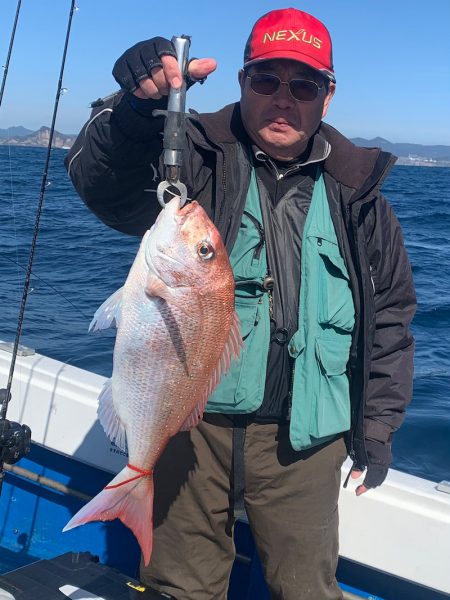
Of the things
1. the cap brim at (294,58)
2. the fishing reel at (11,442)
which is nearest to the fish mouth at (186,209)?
the cap brim at (294,58)

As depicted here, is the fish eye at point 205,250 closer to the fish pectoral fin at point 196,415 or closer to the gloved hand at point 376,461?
the fish pectoral fin at point 196,415

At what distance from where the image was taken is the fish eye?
217cm

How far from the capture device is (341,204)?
2.66 m

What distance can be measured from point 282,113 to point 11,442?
1.84 metres

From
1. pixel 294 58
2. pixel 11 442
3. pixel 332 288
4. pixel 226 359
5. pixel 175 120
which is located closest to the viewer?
pixel 175 120

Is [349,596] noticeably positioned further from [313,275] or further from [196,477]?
[313,275]

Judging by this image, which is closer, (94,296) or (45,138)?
(45,138)

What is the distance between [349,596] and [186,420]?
1.48m

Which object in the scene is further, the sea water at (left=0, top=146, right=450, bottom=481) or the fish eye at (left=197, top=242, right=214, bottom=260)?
the sea water at (left=0, top=146, right=450, bottom=481)

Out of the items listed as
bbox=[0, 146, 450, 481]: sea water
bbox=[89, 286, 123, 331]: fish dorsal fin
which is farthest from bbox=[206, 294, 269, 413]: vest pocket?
bbox=[0, 146, 450, 481]: sea water

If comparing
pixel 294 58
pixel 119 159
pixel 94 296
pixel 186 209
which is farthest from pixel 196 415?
pixel 94 296

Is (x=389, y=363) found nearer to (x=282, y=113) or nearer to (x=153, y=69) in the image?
(x=282, y=113)

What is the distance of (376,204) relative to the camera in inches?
106

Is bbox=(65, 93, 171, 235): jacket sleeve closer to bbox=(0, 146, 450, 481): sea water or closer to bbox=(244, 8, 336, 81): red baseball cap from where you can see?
bbox=(244, 8, 336, 81): red baseball cap
